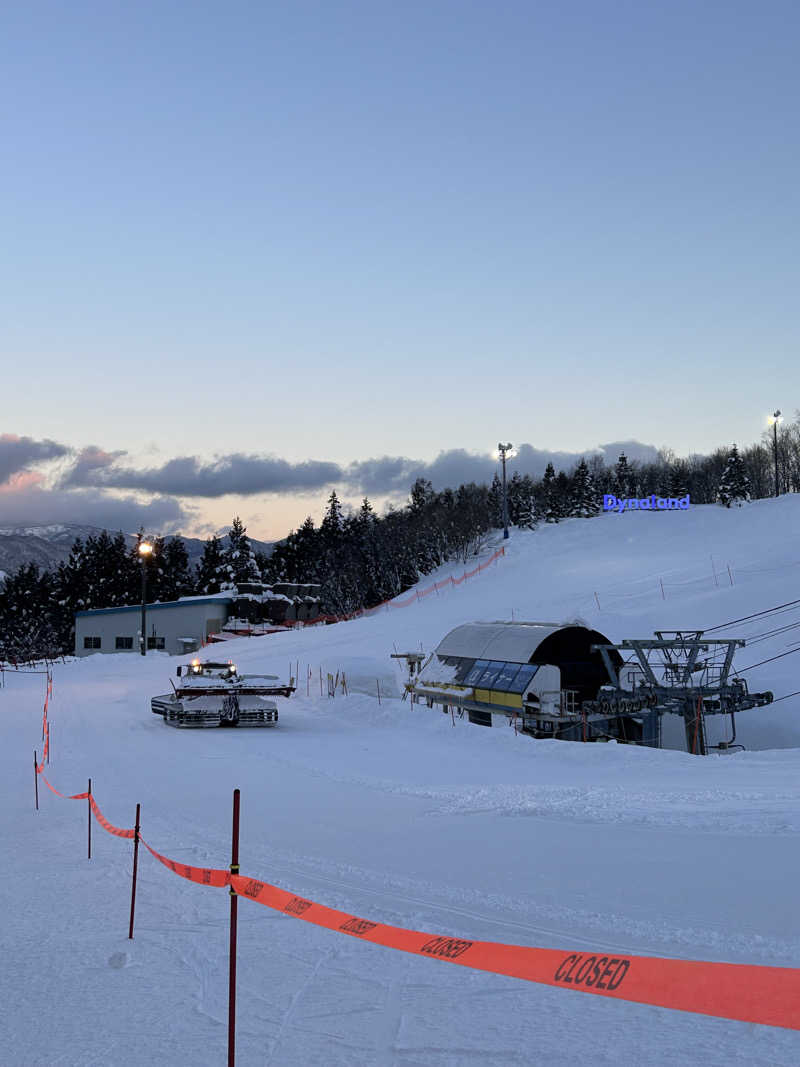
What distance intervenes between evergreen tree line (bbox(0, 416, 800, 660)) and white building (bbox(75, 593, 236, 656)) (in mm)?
14680

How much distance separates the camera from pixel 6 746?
69.7 ft

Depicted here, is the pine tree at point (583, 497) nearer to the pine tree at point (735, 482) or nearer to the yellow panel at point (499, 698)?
the pine tree at point (735, 482)

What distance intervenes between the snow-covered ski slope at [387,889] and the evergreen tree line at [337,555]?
6234 centimetres

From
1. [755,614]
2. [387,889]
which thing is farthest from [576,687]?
[387,889]

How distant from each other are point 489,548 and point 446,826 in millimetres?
67987

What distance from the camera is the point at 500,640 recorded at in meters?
27.1

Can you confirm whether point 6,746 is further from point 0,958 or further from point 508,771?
point 0,958

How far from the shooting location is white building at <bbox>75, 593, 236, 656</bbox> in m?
65.8

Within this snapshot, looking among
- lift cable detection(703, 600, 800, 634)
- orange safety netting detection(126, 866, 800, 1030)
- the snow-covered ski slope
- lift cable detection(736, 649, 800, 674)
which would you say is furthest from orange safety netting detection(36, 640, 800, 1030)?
lift cable detection(703, 600, 800, 634)

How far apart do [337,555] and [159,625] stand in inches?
1617

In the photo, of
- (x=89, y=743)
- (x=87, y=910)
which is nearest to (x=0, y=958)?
(x=87, y=910)

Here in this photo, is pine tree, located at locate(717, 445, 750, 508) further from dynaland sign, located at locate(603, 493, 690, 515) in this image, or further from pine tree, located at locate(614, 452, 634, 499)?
pine tree, located at locate(614, 452, 634, 499)

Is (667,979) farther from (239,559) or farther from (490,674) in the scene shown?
(239,559)

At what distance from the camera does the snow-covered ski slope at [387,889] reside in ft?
17.9
